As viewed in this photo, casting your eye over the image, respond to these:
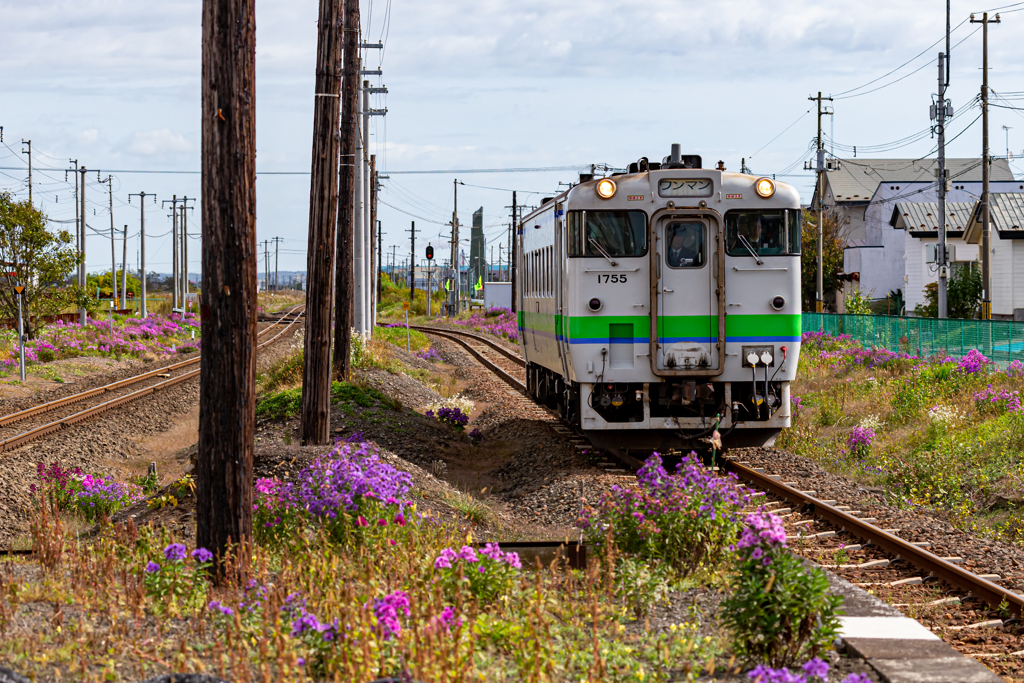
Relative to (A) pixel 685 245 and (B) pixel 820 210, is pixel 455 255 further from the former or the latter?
(A) pixel 685 245

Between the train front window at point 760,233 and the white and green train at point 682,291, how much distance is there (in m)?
0.01

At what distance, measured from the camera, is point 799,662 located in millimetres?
5574

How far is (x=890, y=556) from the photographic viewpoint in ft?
28.8

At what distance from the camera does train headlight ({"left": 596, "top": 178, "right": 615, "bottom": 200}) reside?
12570 millimetres

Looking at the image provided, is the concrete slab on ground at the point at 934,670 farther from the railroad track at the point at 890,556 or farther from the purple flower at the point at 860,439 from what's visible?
the purple flower at the point at 860,439

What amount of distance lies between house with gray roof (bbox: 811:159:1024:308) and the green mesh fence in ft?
93.1

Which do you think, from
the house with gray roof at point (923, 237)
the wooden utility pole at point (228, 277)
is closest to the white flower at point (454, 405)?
the wooden utility pole at point (228, 277)

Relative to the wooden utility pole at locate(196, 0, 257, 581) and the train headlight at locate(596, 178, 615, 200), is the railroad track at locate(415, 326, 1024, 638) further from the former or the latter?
the wooden utility pole at locate(196, 0, 257, 581)

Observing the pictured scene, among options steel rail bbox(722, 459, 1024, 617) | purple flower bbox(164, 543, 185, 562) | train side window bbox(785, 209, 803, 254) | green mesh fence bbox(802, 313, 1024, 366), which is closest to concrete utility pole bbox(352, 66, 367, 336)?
green mesh fence bbox(802, 313, 1024, 366)

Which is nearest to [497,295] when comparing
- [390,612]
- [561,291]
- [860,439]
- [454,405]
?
[454,405]

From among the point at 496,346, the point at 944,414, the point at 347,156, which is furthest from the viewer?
the point at 496,346

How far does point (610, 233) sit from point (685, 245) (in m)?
0.93

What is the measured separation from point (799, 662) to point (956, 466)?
7.61 metres

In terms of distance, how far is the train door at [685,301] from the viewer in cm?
1272
